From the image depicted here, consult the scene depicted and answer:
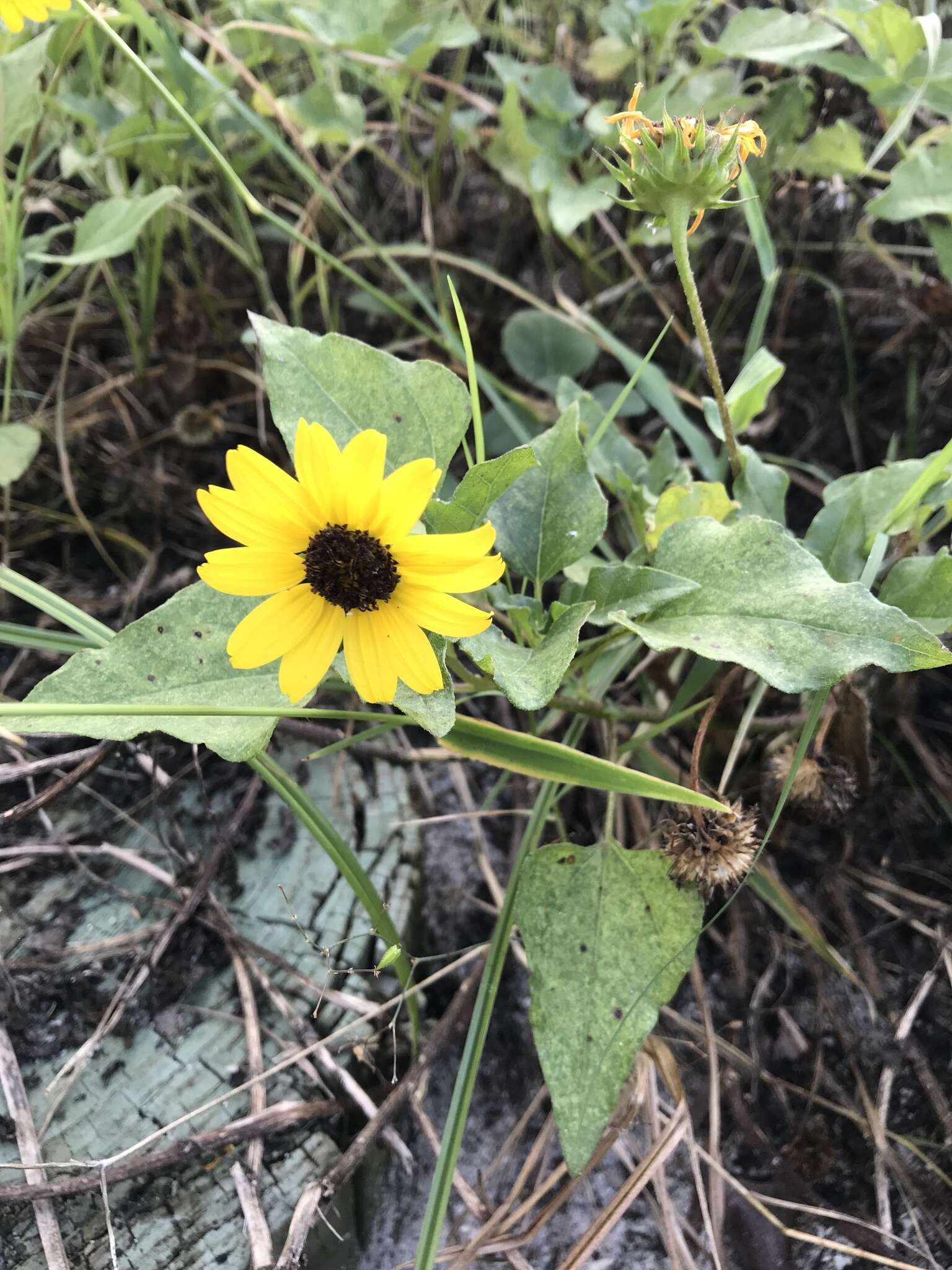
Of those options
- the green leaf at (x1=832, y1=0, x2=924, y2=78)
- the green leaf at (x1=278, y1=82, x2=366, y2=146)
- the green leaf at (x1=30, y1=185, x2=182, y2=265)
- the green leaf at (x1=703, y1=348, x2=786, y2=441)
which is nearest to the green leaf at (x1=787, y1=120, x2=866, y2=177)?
the green leaf at (x1=832, y1=0, x2=924, y2=78)

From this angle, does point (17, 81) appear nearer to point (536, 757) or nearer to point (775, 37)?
point (775, 37)

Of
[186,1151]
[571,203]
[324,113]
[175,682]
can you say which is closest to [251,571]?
[175,682]

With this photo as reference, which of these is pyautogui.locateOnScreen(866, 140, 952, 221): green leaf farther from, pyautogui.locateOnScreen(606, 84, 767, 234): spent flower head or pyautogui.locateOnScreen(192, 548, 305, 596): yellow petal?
pyautogui.locateOnScreen(192, 548, 305, 596): yellow petal

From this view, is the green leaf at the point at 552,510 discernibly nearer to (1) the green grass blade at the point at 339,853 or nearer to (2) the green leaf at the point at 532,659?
(2) the green leaf at the point at 532,659

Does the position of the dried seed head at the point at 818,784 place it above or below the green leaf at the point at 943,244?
below

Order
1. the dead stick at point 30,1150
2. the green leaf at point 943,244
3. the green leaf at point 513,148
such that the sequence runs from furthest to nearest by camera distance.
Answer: the green leaf at point 513,148
the green leaf at point 943,244
the dead stick at point 30,1150

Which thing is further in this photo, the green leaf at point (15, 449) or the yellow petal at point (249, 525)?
the green leaf at point (15, 449)

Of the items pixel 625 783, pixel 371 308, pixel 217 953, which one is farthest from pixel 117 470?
pixel 625 783

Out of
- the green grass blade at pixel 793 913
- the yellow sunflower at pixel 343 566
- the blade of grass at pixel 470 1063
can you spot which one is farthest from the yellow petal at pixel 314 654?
the green grass blade at pixel 793 913
